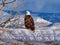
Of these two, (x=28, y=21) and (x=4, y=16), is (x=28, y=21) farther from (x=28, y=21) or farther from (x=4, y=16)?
(x=4, y=16)

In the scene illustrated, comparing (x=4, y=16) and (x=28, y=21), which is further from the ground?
(x=4, y=16)

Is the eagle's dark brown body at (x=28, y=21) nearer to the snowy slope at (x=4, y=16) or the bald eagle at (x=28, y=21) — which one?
the bald eagle at (x=28, y=21)

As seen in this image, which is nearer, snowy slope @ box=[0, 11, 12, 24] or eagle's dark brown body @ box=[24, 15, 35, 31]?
snowy slope @ box=[0, 11, 12, 24]

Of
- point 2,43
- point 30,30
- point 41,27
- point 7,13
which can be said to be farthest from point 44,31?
point 7,13

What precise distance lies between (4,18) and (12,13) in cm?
22

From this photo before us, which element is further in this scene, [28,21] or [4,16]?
[28,21]

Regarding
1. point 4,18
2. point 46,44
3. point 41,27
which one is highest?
point 4,18

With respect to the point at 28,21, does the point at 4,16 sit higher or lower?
higher

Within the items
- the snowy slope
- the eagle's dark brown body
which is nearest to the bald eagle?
the eagle's dark brown body

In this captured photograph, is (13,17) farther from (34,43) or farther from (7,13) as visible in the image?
(34,43)

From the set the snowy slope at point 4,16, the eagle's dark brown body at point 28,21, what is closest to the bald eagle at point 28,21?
the eagle's dark brown body at point 28,21

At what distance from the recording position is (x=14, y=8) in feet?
12.8

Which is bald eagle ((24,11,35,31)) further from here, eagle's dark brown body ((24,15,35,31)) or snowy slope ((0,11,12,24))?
snowy slope ((0,11,12,24))

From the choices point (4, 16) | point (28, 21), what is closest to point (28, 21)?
point (28, 21)
